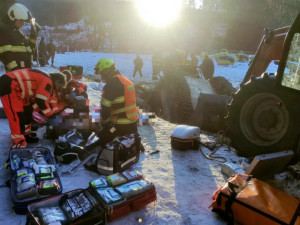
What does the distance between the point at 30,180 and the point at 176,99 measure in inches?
290

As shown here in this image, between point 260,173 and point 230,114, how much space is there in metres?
0.97

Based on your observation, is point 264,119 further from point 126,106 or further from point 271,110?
point 126,106

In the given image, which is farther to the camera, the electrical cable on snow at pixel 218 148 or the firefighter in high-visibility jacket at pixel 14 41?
the firefighter in high-visibility jacket at pixel 14 41

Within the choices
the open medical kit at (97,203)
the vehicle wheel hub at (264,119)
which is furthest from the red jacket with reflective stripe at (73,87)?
the vehicle wheel hub at (264,119)

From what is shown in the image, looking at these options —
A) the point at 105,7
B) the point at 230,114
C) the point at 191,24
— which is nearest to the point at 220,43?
the point at 191,24

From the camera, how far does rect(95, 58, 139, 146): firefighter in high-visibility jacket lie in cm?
428

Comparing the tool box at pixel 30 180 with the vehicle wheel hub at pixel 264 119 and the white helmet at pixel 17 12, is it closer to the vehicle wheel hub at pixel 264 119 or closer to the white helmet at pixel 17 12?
the vehicle wheel hub at pixel 264 119

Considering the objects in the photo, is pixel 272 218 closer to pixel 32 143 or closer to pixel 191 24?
pixel 32 143

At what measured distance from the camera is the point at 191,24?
36.0 meters

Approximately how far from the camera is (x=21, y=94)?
4293mm

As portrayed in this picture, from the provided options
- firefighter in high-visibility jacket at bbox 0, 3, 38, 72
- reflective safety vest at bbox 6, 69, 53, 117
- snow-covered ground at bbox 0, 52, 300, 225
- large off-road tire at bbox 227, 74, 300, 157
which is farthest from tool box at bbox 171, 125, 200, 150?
firefighter in high-visibility jacket at bbox 0, 3, 38, 72

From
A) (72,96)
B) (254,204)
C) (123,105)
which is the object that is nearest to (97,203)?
(254,204)

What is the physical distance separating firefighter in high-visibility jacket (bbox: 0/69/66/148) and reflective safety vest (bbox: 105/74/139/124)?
3.54 feet

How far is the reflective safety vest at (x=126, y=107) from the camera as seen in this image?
14.1 feet
